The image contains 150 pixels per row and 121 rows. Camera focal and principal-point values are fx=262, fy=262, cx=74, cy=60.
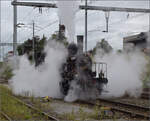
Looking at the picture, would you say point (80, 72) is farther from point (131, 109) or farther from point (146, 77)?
point (146, 77)

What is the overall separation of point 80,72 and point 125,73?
136 inches

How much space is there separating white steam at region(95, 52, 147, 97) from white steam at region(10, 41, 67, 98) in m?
2.83

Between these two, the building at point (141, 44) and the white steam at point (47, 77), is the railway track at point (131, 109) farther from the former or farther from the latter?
the building at point (141, 44)

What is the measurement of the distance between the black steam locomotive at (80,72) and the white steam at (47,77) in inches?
28.8

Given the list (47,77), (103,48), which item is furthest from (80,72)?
(103,48)

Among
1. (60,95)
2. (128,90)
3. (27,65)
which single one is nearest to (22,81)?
(27,65)

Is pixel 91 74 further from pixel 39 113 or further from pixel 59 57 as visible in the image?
pixel 39 113

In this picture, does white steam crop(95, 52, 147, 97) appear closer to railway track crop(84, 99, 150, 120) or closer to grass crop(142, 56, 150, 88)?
grass crop(142, 56, 150, 88)

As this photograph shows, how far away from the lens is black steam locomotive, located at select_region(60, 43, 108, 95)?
1252 cm

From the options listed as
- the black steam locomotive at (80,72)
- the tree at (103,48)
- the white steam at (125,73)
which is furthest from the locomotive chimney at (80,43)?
the tree at (103,48)

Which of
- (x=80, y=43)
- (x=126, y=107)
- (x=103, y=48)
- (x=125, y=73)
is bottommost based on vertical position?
(x=126, y=107)

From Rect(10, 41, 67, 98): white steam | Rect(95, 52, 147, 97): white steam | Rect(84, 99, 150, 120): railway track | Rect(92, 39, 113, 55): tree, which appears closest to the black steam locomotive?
Rect(10, 41, 67, 98): white steam

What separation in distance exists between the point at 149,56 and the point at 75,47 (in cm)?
409

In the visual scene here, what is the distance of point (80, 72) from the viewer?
12531 millimetres
